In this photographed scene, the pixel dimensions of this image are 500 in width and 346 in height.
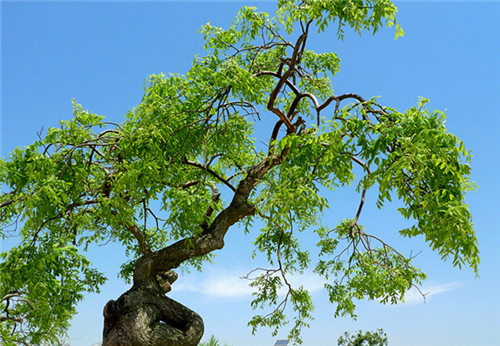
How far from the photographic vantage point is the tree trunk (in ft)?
21.6

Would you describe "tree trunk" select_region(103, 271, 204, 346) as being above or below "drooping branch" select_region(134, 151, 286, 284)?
below

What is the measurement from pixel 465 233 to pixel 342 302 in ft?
15.8

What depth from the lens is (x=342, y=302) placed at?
29.4 ft

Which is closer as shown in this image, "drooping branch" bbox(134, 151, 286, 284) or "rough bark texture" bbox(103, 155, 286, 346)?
"rough bark texture" bbox(103, 155, 286, 346)

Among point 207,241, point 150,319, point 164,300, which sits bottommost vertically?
point 150,319

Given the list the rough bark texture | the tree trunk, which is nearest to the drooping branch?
the rough bark texture

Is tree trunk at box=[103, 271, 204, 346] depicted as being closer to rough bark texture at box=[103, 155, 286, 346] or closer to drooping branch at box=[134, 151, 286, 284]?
rough bark texture at box=[103, 155, 286, 346]

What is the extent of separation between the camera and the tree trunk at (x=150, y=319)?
657 cm

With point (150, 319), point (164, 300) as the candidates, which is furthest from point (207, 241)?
point (150, 319)

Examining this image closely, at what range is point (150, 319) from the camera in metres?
6.79

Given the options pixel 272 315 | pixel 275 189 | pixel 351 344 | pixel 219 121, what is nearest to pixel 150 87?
pixel 219 121

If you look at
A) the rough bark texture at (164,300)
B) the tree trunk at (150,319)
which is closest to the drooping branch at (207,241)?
the rough bark texture at (164,300)

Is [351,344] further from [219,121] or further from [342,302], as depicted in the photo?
[219,121]

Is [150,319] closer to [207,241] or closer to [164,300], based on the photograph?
[164,300]
